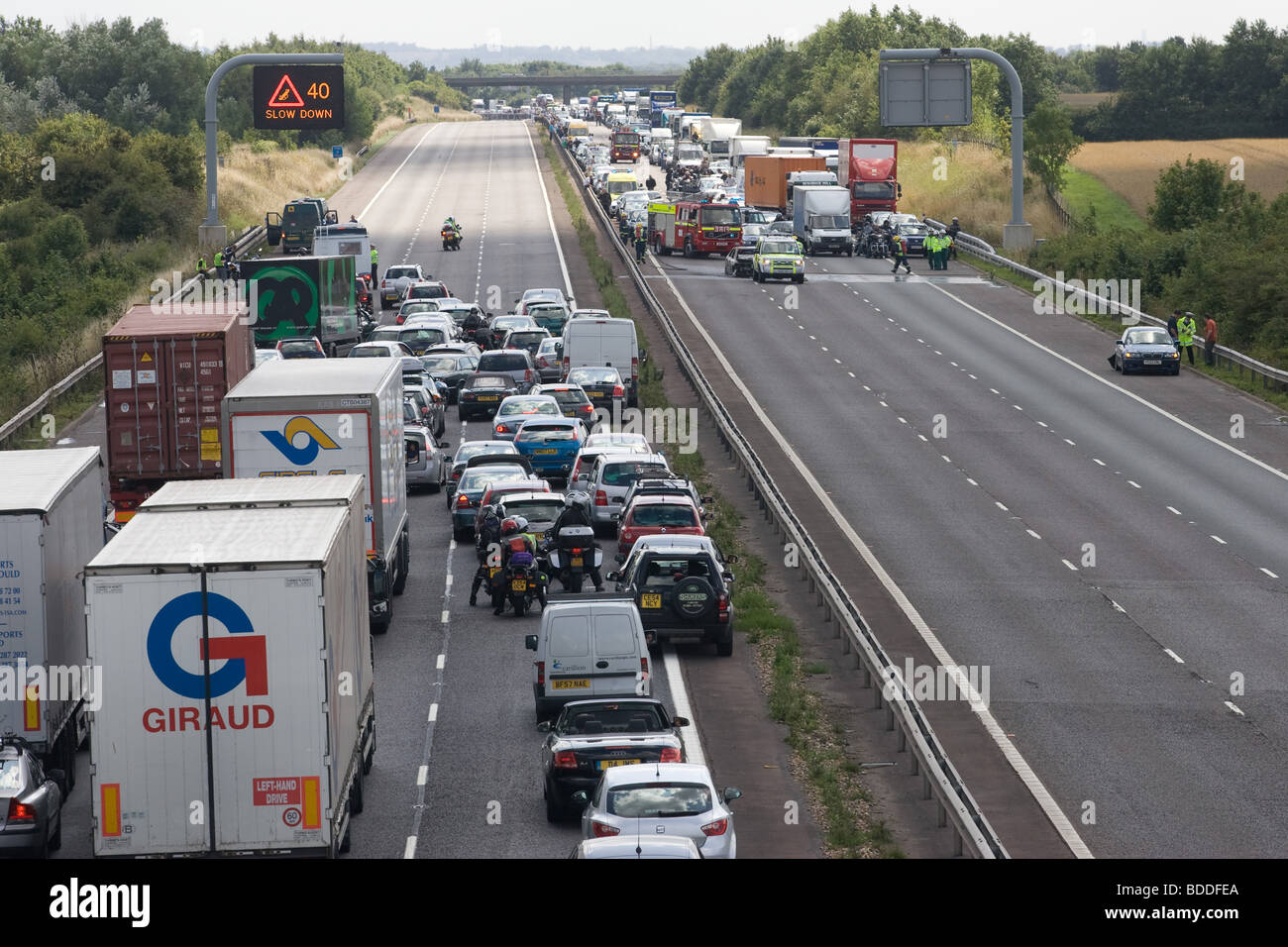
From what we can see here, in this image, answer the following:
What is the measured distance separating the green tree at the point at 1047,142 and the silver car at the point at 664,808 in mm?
75752

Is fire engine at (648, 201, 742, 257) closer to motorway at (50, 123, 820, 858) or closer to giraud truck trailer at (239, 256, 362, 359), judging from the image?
giraud truck trailer at (239, 256, 362, 359)

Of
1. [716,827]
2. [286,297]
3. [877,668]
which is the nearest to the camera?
[716,827]

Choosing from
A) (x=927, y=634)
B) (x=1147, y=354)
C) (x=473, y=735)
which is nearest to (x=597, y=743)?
(x=473, y=735)

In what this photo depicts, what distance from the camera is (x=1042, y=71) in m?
163

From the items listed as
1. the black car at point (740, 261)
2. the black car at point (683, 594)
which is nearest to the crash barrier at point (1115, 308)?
the black car at point (740, 261)

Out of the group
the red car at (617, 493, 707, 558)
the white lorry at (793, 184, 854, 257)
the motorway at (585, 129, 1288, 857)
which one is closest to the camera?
the motorway at (585, 129, 1288, 857)

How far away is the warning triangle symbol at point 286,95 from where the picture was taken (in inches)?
2184

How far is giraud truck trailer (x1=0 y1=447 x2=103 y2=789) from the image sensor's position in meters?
18.3

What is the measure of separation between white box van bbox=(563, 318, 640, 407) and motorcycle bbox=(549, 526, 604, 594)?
19.0 m

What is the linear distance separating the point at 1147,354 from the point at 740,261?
915 inches

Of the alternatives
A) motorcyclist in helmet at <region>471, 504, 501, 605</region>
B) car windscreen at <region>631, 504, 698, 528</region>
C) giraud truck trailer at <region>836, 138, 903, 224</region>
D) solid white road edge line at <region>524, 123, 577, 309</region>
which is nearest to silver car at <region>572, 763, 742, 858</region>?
motorcyclist in helmet at <region>471, 504, 501, 605</region>

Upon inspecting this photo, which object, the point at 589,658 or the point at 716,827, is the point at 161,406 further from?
the point at 716,827

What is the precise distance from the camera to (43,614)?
18.4 m
